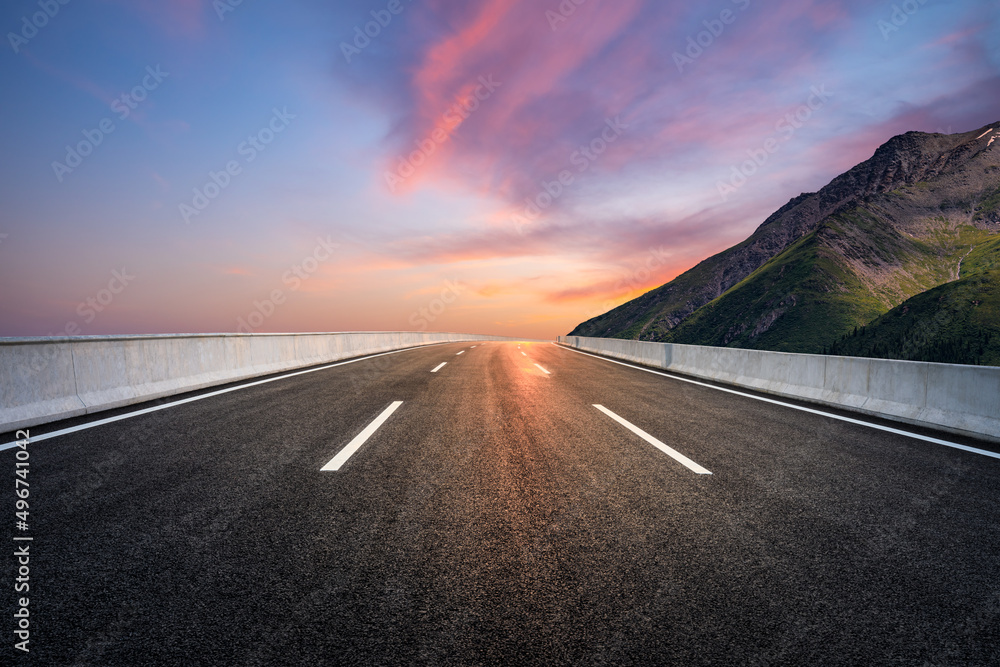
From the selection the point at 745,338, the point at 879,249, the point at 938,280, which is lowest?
the point at 745,338

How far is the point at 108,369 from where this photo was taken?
24.9ft

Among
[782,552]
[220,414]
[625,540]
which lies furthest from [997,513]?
[220,414]

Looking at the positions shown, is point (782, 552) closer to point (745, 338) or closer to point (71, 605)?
point (71, 605)

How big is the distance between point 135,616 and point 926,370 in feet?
29.6

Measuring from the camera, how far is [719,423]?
22.8ft

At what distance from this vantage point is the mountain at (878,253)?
13625 cm

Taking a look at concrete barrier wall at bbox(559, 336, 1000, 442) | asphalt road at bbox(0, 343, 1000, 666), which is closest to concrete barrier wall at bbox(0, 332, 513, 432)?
asphalt road at bbox(0, 343, 1000, 666)

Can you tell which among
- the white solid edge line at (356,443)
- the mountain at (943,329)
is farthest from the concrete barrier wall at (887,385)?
the mountain at (943,329)
